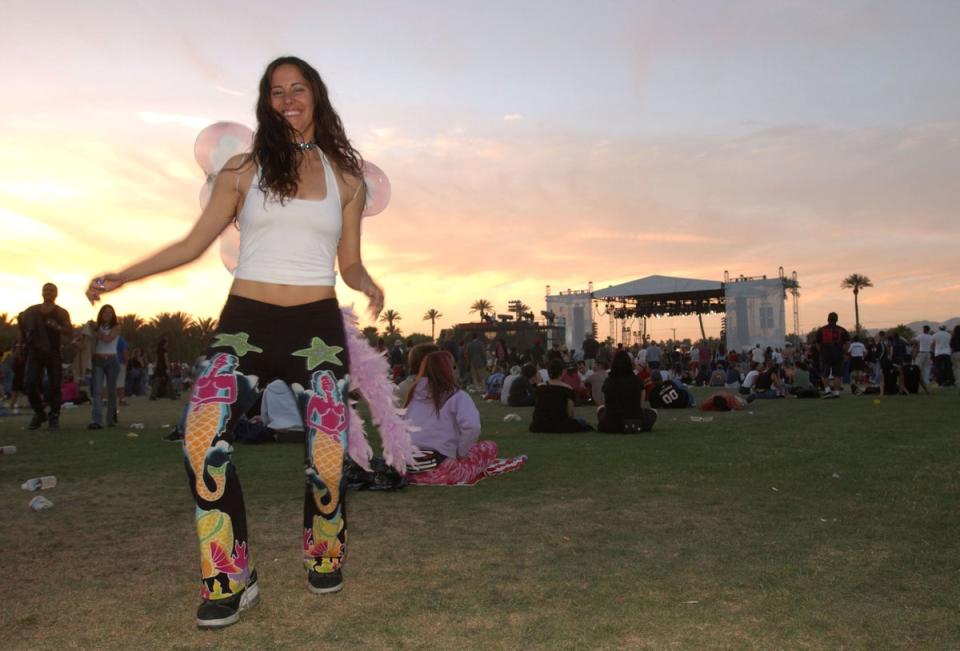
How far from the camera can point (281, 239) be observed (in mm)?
3273

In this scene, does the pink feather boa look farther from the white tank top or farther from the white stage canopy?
the white stage canopy

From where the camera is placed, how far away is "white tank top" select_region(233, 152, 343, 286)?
326cm

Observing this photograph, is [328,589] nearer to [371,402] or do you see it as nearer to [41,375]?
[371,402]

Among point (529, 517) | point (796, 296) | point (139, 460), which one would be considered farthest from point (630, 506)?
point (796, 296)

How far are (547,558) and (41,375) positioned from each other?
1097 centimetres

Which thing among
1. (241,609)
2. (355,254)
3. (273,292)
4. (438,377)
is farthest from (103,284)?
(438,377)

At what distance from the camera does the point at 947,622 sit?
3.03m

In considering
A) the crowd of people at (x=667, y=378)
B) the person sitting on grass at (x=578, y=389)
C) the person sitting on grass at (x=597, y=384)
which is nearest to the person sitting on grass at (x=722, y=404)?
the crowd of people at (x=667, y=378)

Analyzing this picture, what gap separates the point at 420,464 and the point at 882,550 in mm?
3572

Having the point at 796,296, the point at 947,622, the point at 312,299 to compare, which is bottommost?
the point at 947,622

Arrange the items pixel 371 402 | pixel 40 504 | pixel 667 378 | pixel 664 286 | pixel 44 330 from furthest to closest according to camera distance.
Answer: pixel 664 286 → pixel 667 378 → pixel 44 330 → pixel 40 504 → pixel 371 402

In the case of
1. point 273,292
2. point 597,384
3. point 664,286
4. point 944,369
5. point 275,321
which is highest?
point 664,286

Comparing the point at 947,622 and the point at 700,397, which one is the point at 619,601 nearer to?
the point at 947,622

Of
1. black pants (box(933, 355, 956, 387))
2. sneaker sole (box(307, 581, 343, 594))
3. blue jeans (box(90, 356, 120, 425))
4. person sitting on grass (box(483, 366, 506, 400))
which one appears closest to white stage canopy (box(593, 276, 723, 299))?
black pants (box(933, 355, 956, 387))
